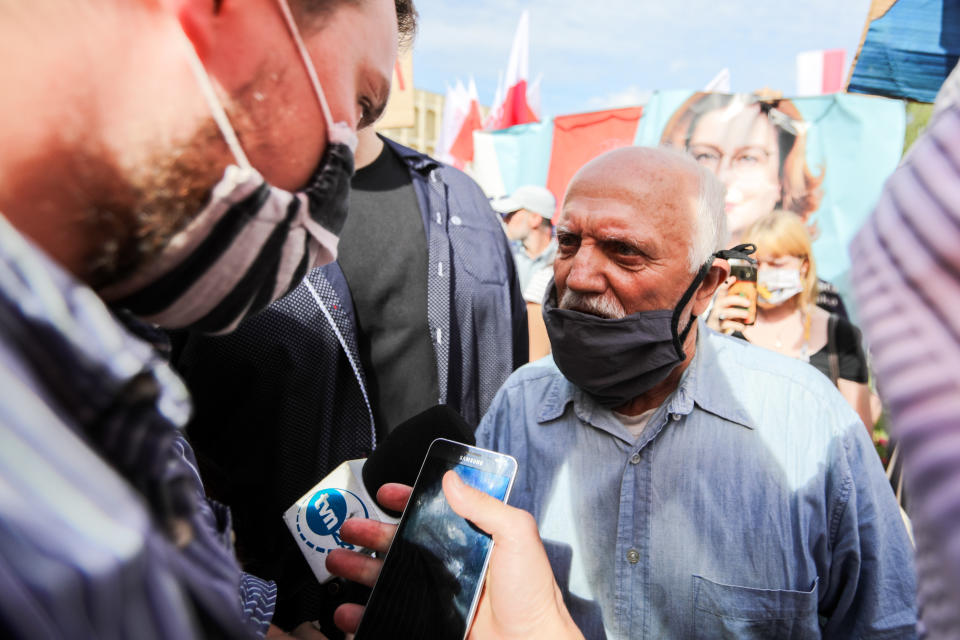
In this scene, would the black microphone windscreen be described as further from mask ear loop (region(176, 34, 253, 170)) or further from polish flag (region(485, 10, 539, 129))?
polish flag (region(485, 10, 539, 129))

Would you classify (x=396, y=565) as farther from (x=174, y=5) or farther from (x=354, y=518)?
(x=174, y=5)

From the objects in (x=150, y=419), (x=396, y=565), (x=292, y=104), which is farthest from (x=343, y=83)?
(x=396, y=565)

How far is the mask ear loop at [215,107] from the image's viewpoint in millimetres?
626

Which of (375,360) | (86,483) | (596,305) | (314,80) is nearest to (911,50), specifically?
(596,305)

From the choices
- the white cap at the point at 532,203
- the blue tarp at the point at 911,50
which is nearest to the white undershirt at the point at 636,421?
the blue tarp at the point at 911,50

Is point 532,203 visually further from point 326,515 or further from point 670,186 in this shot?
point 326,515

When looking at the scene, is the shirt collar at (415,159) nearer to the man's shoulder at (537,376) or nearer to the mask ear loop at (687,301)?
the man's shoulder at (537,376)

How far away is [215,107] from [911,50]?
13.4ft

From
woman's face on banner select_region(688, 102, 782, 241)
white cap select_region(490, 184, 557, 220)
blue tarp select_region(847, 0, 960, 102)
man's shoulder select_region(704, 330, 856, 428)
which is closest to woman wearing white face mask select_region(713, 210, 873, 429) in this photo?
blue tarp select_region(847, 0, 960, 102)

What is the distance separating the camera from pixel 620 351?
1618 mm

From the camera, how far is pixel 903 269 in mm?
446

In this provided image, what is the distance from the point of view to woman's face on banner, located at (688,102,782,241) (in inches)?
217

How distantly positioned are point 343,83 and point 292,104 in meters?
0.10

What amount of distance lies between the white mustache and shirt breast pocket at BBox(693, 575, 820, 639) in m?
0.81
